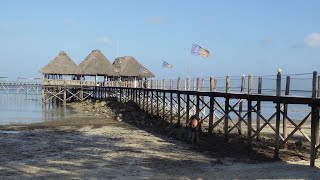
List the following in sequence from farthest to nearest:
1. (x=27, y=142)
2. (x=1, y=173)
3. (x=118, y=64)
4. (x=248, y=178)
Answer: (x=118, y=64), (x=27, y=142), (x=1, y=173), (x=248, y=178)

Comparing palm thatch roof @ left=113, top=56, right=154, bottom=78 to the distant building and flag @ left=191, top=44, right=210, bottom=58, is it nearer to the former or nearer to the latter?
the distant building

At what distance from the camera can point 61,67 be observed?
62.5 metres

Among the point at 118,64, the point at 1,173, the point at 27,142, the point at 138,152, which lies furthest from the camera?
the point at 118,64

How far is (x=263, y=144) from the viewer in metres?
20.7

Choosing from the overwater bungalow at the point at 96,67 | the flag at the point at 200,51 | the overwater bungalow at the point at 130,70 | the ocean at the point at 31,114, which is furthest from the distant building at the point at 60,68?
the flag at the point at 200,51

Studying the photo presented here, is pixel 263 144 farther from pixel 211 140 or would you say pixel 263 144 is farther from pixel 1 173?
pixel 1 173

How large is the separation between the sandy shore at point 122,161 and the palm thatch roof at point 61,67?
37.1 m

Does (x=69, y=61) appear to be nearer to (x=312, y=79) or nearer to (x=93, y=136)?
(x=93, y=136)

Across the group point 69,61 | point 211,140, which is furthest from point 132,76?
point 211,140

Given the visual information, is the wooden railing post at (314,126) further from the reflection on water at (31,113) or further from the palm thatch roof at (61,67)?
the palm thatch roof at (61,67)

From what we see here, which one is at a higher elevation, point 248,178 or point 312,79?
point 312,79

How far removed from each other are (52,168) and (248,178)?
608 centimetres

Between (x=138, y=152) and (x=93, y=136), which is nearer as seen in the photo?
(x=138, y=152)

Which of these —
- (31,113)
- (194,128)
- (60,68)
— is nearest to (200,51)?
(194,128)
